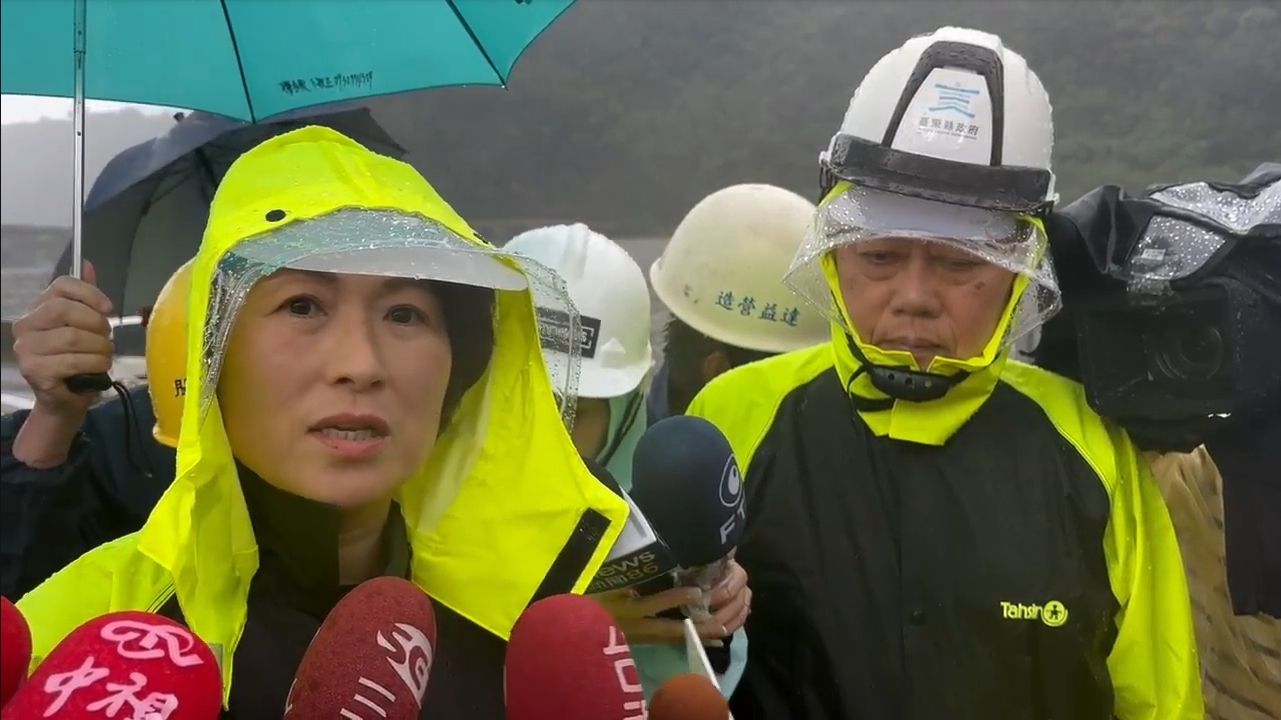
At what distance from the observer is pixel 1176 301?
110cm

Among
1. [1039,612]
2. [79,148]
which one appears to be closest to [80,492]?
[79,148]

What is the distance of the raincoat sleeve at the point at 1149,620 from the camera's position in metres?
1.13

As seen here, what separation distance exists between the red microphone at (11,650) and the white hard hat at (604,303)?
1171 millimetres

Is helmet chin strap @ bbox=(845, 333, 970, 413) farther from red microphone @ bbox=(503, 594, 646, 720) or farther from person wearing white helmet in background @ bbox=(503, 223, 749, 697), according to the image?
red microphone @ bbox=(503, 594, 646, 720)

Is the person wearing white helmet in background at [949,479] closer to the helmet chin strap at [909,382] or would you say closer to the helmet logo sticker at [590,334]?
the helmet chin strap at [909,382]

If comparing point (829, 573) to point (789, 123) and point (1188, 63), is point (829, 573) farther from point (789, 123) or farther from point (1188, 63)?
point (789, 123)

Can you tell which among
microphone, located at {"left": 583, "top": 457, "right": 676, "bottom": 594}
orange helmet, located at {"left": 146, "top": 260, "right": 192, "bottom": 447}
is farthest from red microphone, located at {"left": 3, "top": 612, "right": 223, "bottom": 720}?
orange helmet, located at {"left": 146, "top": 260, "right": 192, "bottom": 447}

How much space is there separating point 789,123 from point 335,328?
1.66 meters

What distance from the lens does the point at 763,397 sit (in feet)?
4.40

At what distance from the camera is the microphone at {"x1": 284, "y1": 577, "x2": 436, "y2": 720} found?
58 centimetres

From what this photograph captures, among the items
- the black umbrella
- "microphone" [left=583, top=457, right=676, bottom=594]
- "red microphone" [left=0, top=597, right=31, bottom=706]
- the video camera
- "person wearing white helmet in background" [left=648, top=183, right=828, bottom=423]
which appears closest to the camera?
"red microphone" [left=0, top=597, right=31, bottom=706]

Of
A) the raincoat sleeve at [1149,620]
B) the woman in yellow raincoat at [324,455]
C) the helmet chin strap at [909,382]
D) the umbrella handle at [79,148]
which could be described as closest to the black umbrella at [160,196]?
the umbrella handle at [79,148]

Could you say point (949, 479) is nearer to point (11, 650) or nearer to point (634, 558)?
point (634, 558)

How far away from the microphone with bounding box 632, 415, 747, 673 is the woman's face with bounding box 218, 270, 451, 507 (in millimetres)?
228
